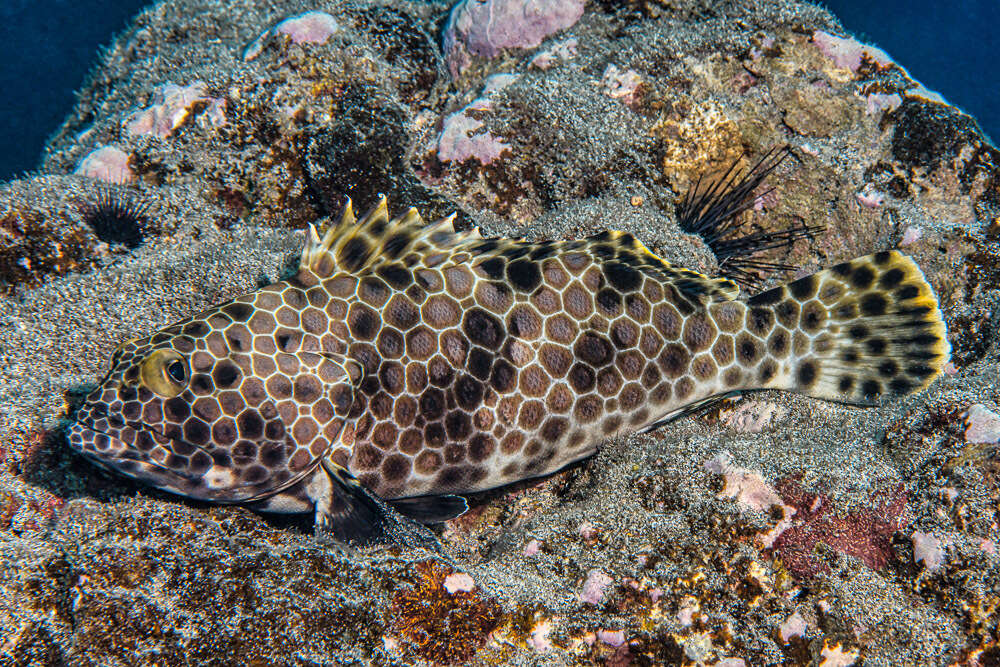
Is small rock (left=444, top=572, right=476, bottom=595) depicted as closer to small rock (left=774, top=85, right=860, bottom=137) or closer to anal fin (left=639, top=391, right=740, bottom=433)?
anal fin (left=639, top=391, right=740, bottom=433)

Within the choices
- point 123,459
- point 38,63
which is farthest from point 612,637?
point 38,63

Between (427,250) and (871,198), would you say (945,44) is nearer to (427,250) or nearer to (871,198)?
(871,198)

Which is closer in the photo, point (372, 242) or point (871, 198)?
point (372, 242)

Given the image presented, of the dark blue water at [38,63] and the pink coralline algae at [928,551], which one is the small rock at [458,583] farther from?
the dark blue water at [38,63]

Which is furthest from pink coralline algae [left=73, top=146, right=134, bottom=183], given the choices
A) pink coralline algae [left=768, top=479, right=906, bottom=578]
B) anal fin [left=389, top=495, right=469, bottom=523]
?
pink coralline algae [left=768, top=479, right=906, bottom=578]

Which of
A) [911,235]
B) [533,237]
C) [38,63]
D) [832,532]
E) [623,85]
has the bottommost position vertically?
[38,63]

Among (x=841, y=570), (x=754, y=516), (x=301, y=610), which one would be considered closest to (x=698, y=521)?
(x=754, y=516)
